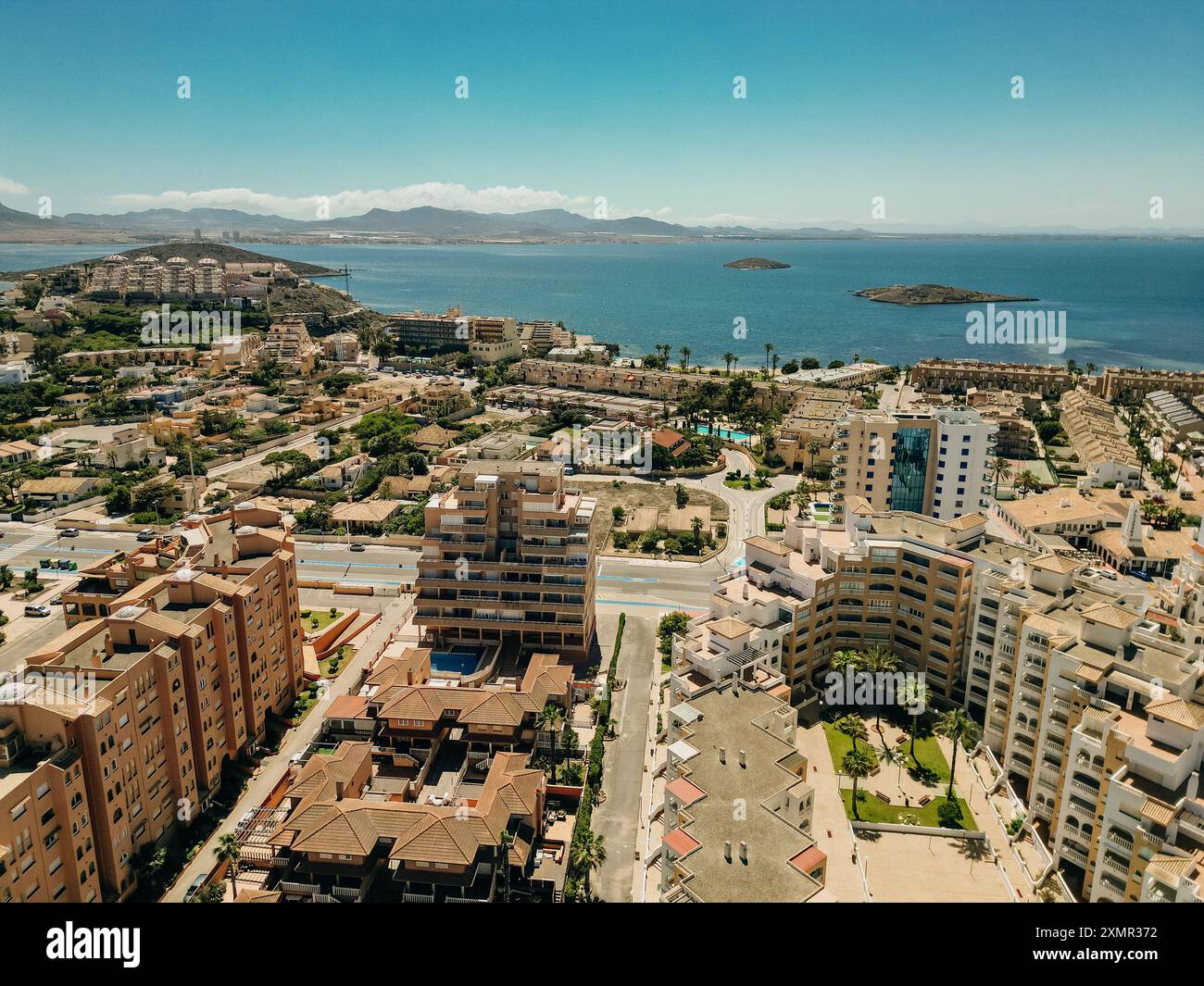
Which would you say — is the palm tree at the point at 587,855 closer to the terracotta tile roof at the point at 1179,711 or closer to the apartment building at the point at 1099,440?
the terracotta tile roof at the point at 1179,711

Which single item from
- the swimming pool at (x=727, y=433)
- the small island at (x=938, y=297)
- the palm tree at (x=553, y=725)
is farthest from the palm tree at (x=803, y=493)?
the small island at (x=938, y=297)

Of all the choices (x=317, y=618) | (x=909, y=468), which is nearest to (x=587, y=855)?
(x=317, y=618)

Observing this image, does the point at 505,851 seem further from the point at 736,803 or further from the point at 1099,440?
the point at 1099,440

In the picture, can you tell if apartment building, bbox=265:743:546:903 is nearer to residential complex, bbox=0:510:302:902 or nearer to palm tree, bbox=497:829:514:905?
palm tree, bbox=497:829:514:905

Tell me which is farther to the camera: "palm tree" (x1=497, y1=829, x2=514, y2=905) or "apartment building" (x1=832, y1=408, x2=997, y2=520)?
"apartment building" (x1=832, y1=408, x2=997, y2=520)

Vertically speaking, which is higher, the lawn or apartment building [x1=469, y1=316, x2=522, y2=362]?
apartment building [x1=469, y1=316, x2=522, y2=362]

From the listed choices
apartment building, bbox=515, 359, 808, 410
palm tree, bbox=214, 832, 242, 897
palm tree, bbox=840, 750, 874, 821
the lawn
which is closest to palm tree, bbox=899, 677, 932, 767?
the lawn
